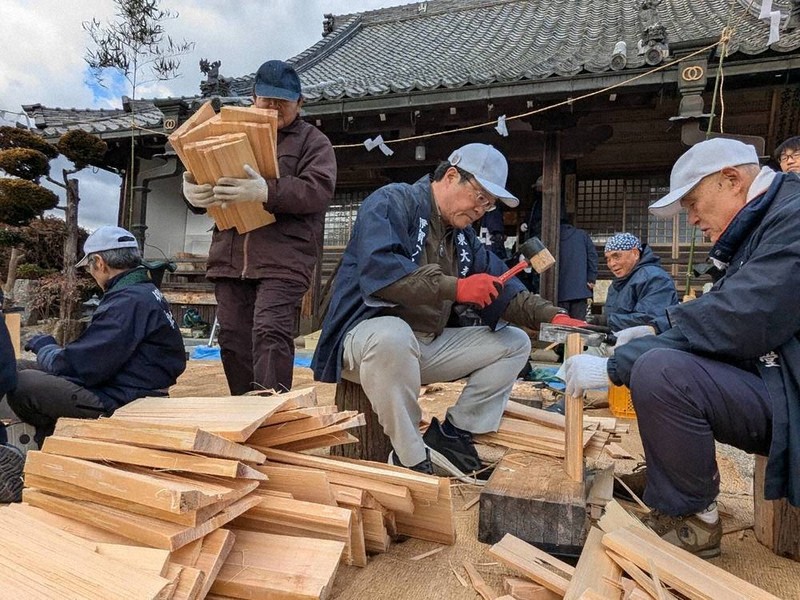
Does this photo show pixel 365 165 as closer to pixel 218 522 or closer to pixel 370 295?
pixel 370 295

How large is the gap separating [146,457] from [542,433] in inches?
66.6

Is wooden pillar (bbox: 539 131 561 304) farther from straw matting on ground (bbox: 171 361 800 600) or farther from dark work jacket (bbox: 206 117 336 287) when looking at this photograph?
straw matting on ground (bbox: 171 361 800 600)

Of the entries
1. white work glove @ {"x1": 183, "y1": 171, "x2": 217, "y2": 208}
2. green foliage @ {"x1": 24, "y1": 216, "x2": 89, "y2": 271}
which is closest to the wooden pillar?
white work glove @ {"x1": 183, "y1": 171, "x2": 217, "y2": 208}

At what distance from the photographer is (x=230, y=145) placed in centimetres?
245

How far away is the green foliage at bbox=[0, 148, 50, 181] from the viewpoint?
700cm

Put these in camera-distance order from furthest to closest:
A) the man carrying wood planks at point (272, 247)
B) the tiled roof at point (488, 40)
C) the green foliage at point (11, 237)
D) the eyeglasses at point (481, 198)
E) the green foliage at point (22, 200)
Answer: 1. the green foliage at point (11, 237)
2. the green foliage at point (22, 200)
3. the tiled roof at point (488, 40)
4. the man carrying wood planks at point (272, 247)
5. the eyeglasses at point (481, 198)

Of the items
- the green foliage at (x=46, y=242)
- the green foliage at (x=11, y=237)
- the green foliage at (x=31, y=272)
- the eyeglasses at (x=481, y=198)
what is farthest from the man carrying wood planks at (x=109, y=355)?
the green foliage at (x=46, y=242)

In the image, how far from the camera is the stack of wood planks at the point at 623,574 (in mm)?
1308

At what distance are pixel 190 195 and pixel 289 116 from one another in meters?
0.69

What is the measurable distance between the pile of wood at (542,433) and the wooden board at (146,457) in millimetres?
1314

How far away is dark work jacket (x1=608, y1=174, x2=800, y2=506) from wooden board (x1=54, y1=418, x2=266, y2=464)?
1.45 metres

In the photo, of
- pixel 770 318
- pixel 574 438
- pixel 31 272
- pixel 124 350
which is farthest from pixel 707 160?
pixel 31 272

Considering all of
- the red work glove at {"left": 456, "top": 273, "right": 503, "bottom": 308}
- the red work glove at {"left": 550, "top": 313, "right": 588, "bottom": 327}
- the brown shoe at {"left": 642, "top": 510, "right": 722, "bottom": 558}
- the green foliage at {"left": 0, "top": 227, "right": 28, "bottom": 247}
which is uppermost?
the green foliage at {"left": 0, "top": 227, "right": 28, "bottom": 247}

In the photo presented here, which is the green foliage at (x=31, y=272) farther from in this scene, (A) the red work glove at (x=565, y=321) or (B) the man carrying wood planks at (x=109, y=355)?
(A) the red work glove at (x=565, y=321)
